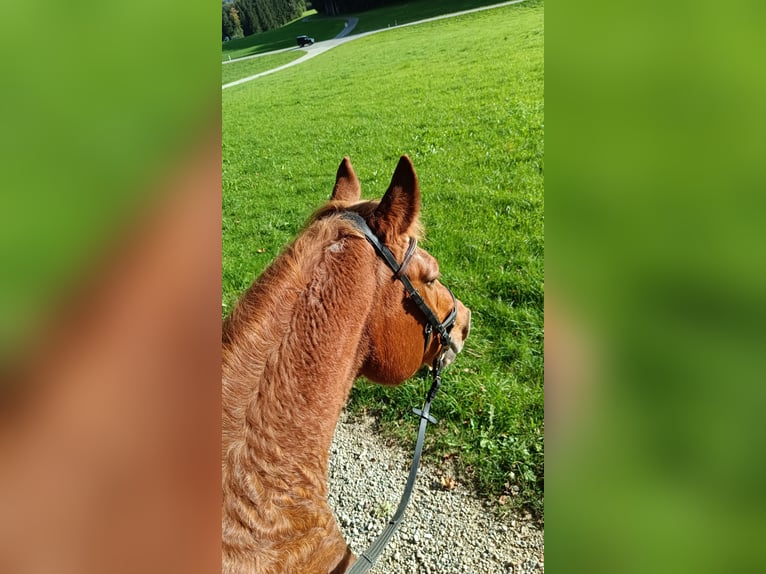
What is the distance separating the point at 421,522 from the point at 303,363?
1.75 metres

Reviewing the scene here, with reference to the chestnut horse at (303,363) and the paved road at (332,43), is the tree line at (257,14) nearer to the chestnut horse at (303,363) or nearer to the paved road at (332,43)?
the chestnut horse at (303,363)

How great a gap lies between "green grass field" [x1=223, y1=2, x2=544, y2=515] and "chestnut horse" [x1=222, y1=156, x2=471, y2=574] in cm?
98

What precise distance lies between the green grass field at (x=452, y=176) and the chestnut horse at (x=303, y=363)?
0.98 metres

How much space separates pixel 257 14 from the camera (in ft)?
8.95

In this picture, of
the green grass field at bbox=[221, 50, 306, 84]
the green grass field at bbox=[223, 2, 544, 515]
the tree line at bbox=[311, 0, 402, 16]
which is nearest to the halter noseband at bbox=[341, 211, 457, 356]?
the green grass field at bbox=[223, 2, 544, 515]

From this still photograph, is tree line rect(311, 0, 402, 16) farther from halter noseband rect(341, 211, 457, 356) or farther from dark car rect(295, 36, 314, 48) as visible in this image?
halter noseband rect(341, 211, 457, 356)

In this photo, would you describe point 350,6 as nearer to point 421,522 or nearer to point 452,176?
point 452,176

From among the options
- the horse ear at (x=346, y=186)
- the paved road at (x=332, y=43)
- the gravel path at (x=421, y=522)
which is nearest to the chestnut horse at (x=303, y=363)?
the horse ear at (x=346, y=186)

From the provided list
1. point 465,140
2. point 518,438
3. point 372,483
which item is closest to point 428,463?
point 372,483

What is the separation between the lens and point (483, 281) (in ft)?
13.0

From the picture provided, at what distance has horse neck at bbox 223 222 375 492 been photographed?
1165mm
